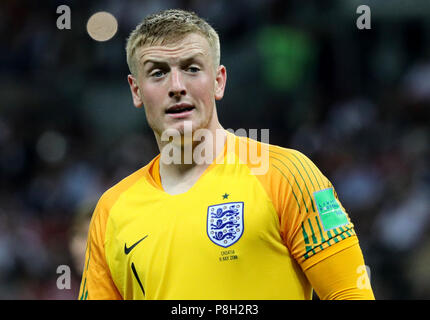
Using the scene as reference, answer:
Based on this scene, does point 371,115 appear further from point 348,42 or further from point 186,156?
point 186,156

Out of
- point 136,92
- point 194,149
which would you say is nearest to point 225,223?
point 194,149

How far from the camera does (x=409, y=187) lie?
26.6 feet

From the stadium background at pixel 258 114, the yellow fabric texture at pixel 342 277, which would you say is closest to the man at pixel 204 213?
the yellow fabric texture at pixel 342 277

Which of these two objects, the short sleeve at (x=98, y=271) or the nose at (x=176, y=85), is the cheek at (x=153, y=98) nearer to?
the nose at (x=176, y=85)

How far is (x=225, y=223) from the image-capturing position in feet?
10.8

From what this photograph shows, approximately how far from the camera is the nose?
3.46 m

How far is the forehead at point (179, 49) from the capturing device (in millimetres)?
3502

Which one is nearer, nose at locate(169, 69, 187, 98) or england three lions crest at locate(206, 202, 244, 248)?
england three lions crest at locate(206, 202, 244, 248)

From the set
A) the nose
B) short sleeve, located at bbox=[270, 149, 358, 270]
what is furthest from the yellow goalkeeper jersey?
the nose

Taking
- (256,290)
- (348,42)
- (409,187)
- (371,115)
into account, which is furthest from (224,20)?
(256,290)

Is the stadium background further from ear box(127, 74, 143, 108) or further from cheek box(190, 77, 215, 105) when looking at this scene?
cheek box(190, 77, 215, 105)

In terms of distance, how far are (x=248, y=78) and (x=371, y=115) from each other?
1823mm

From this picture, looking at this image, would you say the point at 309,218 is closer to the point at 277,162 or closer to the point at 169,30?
the point at 277,162
